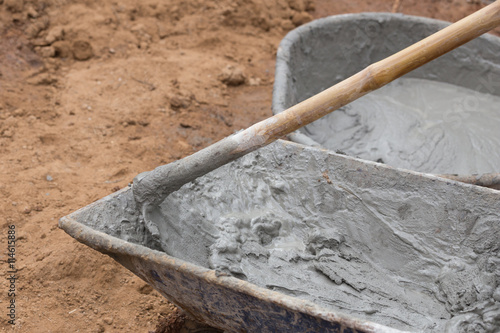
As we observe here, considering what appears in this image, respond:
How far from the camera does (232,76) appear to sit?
453cm

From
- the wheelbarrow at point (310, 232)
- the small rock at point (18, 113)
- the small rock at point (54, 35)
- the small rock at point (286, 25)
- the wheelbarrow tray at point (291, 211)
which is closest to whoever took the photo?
the wheelbarrow tray at point (291, 211)

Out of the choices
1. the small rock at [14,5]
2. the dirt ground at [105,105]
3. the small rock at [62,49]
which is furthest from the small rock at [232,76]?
the small rock at [14,5]

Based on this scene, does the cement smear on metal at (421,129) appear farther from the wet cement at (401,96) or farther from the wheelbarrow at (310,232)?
the wheelbarrow at (310,232)

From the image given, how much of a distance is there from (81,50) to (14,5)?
76cm

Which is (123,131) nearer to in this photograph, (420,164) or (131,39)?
(131,39)

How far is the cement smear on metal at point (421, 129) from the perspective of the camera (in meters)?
3.24

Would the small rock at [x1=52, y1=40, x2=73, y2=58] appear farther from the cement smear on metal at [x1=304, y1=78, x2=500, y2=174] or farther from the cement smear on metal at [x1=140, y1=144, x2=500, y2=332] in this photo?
the cement smear on metal at [x1=140, y1=144, x2=500, y2=332]

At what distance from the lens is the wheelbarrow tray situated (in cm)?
184

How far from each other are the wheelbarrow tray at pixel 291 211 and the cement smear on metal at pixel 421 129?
0.86m

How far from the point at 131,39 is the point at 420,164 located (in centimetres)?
310

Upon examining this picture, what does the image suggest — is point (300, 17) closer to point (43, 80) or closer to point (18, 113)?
point (43, 80)

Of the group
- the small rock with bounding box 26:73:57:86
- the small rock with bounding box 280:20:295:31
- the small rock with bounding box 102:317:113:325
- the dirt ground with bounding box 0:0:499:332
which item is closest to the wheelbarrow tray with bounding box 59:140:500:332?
the small rock with bounding box 102:317:113:325

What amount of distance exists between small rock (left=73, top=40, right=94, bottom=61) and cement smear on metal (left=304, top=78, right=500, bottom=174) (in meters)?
2.36

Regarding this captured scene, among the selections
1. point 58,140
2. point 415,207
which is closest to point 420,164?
point 415,207
